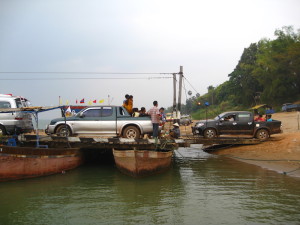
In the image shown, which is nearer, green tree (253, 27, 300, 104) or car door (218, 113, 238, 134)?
car door (218, 113, 238, 134)

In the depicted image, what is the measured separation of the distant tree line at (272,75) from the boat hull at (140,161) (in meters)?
36.6

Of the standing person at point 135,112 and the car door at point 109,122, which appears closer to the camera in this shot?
the car door at point 109,122

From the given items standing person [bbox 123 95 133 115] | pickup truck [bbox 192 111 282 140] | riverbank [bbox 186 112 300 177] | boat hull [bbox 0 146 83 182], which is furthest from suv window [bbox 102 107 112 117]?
riverbank [bbox 186 112 300 177]

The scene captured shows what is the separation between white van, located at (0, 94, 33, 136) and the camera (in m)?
12.5

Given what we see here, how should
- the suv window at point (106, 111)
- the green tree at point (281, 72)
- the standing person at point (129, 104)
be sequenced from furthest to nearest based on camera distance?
the green tree at point (281, 72)
the standing person at point (129, 104)
the suv window at point (106, 111)

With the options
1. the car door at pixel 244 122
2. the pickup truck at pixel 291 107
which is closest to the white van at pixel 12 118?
the car door at pixel 244 122

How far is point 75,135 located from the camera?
43.0 ft

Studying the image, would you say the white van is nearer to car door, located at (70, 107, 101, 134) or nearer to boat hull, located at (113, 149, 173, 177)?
car door, located at (70, 107, 101, 134)

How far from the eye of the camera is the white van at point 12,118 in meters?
12.5

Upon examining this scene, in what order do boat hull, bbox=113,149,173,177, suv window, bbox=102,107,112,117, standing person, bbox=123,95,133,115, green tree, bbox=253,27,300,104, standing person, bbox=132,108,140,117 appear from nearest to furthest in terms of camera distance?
boat hull, bbox=113,149,173,177 < suv window, bbox=102,107,112,117 < standing person, bbox=132,108,140,117 < standing person, bbox=123,95,133,115 < green tree, bbox=253,27,300,104

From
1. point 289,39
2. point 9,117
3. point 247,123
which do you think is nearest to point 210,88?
point 289,39

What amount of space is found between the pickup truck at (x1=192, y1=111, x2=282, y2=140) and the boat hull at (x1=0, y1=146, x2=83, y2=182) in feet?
25.4

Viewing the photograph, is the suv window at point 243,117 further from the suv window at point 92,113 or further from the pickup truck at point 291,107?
the pickup truck at point 291,107

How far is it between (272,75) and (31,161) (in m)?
48.6
